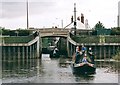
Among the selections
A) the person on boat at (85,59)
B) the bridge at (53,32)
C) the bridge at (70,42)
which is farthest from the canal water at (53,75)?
the bridge at (70,42)

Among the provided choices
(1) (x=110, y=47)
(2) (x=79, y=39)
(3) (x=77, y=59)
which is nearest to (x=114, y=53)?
(1) (x=110, y=47)

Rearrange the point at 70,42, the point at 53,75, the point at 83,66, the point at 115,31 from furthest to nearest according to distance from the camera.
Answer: the point at 115,31, the point at 70,42, the point at 83,66, the point at 53,75

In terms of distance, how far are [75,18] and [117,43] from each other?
11404 mm

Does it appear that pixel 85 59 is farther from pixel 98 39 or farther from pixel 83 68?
pixel 98 39

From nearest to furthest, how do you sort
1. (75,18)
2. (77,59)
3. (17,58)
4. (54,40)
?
(77,59), (17,58), (75,18), (54,40)

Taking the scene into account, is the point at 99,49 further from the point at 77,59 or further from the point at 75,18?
the point at 77,59

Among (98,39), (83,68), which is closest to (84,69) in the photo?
(83,68)

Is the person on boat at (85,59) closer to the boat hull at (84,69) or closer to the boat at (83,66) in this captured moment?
the boat at (83,66)

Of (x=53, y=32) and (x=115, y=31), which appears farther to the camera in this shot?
(x=115, y=31)

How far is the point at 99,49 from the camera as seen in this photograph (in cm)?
7512

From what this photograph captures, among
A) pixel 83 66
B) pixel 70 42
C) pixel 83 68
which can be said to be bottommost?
pixel 83 68

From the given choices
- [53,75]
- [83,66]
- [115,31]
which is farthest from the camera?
[115,31]

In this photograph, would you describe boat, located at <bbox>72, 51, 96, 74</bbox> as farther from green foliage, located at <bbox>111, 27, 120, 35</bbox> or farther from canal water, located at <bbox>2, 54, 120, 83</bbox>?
green foliage, located at <bbox>111, 27, 120, 35</bbox>

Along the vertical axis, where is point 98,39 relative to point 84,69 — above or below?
above
